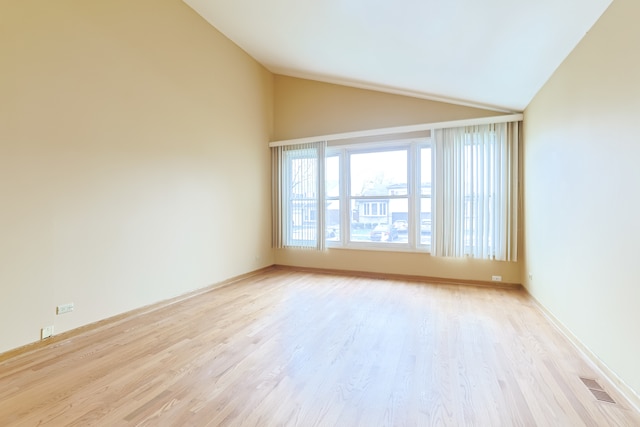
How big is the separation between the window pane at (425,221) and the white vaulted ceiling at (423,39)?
5.16 ft

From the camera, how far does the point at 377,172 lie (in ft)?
16.5

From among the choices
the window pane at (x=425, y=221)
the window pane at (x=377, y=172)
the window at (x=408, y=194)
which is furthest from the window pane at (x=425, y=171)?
the window pane at (x=377, y=172)

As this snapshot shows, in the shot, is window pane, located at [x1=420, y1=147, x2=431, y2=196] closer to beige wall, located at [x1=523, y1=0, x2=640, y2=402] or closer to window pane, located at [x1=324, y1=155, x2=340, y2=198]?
window pane, located at [x1=324, y1=155, x2=340, y2=198]

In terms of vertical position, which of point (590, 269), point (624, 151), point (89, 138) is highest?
point (89, 138)

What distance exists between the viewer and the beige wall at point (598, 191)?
1.71 meters

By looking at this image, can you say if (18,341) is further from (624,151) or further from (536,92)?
(536,92)

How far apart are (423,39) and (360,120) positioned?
7.06ft

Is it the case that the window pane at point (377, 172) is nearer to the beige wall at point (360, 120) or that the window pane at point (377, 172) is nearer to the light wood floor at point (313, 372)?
the beige wall at point (360, 120)

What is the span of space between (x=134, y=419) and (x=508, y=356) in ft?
8.40

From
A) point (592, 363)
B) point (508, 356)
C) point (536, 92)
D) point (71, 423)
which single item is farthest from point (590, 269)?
point (71, 423)

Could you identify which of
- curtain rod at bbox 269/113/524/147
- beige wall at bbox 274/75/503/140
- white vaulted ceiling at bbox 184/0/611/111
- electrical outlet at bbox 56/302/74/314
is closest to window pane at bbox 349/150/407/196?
curtain rod at bbox 269/113/524/147

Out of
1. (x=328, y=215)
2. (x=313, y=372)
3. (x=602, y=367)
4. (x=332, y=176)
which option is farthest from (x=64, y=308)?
(x=602, y=367)

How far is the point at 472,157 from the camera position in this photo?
4223mm

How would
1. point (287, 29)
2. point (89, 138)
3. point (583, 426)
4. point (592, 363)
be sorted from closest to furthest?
point (583, 426) < point (592, 363) < point (89, 138) < point (287, 29)
